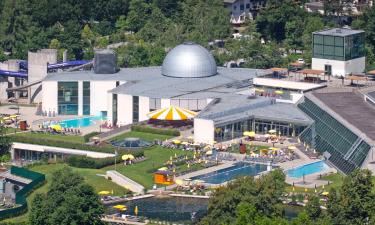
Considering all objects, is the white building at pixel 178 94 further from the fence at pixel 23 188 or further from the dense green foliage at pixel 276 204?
the dense green foliage at pixel 276 204

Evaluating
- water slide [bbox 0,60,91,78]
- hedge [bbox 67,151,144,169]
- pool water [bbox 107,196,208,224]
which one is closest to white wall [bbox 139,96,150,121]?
hedge [bbox 67,151,144,169]

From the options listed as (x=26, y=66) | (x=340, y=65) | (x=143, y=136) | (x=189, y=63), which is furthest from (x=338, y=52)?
(x=26, y=66)

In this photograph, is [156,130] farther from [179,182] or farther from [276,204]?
[276,204]

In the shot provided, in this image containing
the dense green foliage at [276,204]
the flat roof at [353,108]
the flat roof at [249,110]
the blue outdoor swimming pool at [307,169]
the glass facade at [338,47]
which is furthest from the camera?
the glass facade at [338,47]

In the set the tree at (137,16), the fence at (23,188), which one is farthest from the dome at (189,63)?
the tree at (137,16)

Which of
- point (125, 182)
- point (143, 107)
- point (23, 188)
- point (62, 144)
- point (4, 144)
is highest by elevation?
point (143, 107)

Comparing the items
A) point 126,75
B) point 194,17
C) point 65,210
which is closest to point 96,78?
point 126,75

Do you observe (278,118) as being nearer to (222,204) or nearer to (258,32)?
(222,204)

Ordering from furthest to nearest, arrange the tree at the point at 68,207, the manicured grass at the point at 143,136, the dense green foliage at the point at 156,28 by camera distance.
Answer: the dense green foliage at the point at 156,28 < the manicured grass at the point at 143,136 < the tree at the point at 68,207
